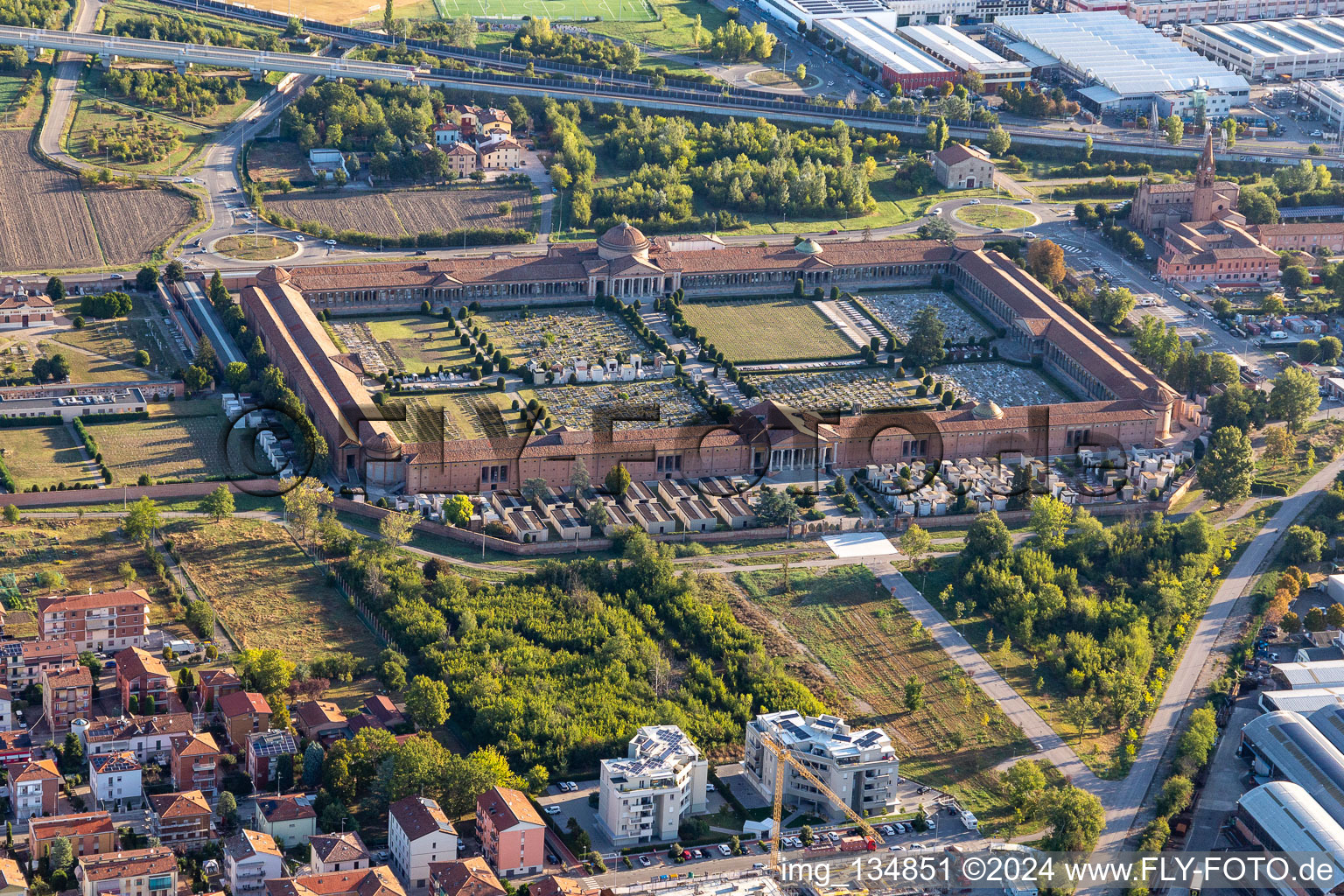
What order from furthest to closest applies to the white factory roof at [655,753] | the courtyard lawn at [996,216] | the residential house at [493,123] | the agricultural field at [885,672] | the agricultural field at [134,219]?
the residential house at [493,123] → the courtyard lawn at [996,216] → the agricultural field at [134,219] → the agricultural field at [885,672] → the white factory roof at [655,753]

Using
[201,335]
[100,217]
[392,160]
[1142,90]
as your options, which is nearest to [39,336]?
[201,335]

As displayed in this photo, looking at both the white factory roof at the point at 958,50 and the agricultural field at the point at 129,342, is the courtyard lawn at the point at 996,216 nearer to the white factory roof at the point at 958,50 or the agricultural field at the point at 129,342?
the white factory roof at the point at 958,50

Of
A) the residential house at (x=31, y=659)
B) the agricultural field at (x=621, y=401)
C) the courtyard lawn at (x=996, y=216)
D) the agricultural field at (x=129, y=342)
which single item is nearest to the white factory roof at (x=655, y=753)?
the residential house at (x=31, y=659)

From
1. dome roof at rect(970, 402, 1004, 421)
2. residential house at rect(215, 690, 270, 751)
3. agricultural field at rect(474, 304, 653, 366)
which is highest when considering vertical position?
agricultural field at rect(474, 304, 653, 366)

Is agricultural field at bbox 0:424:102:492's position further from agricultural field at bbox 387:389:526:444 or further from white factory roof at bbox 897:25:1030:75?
white factory roof at bbox 897:25:1030:75

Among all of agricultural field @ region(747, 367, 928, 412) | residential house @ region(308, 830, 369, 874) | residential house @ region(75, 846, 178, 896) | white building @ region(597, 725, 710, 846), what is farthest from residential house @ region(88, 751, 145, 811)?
agricultural field @ region(747, 367, 928, 412)

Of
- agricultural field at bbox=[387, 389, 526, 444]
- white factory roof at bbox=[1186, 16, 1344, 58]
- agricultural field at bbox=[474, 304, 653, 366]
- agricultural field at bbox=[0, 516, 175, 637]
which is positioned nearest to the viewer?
agricultural field at bbox=[0, 516, 175, 637]

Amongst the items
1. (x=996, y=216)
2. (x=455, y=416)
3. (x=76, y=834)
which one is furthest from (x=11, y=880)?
(x=996, y=216)
